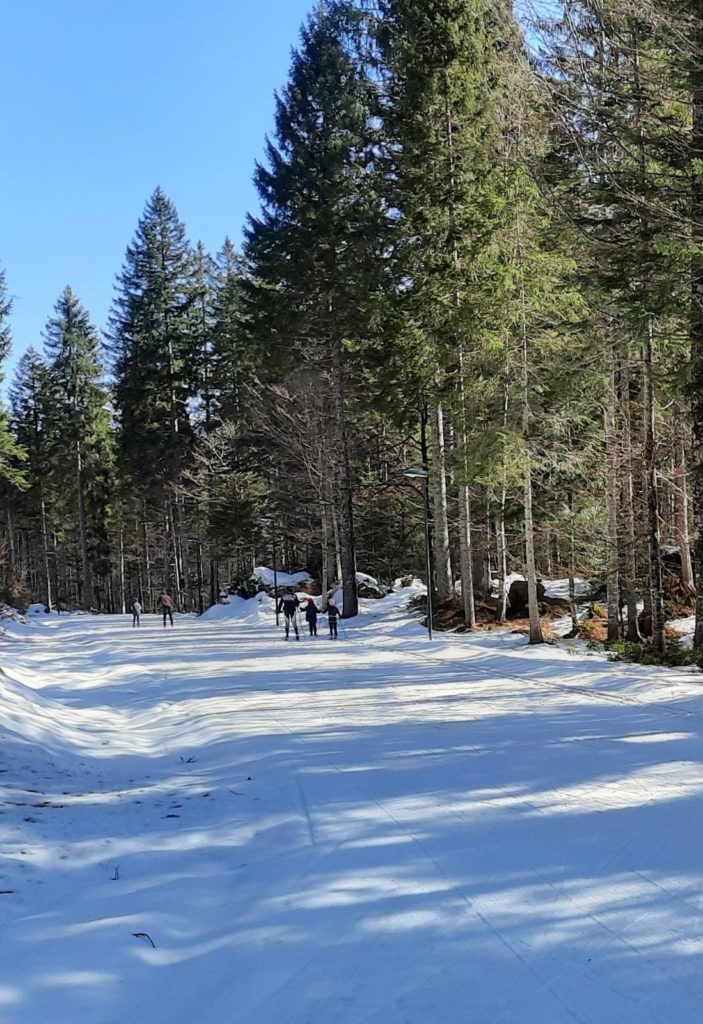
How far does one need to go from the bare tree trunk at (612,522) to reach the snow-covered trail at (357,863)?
6.69m

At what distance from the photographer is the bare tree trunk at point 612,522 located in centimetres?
1620

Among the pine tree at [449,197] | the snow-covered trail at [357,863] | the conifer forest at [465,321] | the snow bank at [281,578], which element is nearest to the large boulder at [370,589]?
the conifer forest at [465,321]

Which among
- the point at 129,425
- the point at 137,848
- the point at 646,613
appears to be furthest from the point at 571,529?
the point at 129,425

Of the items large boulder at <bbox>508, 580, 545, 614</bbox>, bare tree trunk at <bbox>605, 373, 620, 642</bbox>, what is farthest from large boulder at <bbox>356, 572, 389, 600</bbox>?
bare tree trunk at <bbox>605, 373, 620, 642</bbox>

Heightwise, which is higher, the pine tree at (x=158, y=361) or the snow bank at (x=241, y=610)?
the pine tree at (x=158, y=361)

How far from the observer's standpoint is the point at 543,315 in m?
17.8

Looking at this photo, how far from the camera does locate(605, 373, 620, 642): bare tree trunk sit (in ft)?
53.2

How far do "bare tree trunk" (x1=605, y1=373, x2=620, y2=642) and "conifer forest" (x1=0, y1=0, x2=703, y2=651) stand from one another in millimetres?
90

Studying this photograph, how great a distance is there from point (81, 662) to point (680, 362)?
15.0 m

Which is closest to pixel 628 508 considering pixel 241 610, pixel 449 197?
pixel 449 197

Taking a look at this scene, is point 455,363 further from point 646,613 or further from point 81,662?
point 81,662

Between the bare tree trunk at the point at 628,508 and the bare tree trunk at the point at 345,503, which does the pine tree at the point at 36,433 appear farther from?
the bare tree trunk at the point at 628,508

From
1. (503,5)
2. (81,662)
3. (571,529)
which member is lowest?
(81,662)

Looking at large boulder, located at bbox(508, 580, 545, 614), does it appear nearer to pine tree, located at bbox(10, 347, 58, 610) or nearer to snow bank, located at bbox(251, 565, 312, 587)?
snow bank, located at bbox(251, 565, 312, 587)
